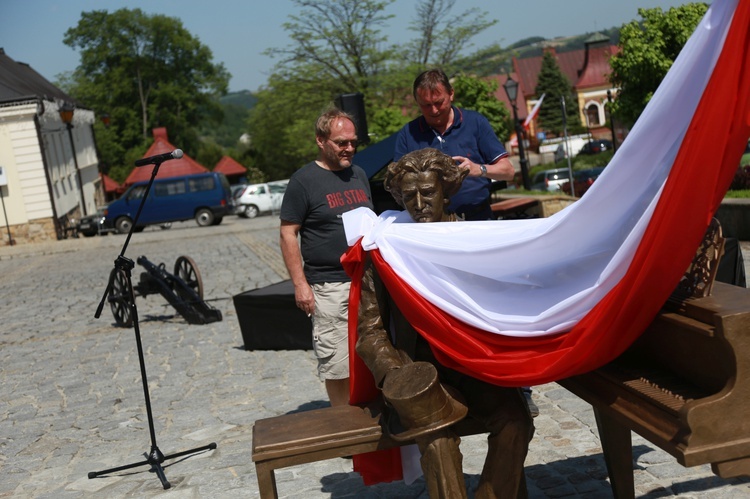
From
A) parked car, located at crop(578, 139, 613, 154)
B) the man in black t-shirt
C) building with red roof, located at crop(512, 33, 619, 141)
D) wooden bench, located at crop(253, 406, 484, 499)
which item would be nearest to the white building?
parked car, located at crop(578, 139, 613, 154)

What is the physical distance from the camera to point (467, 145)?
5320 millimetres

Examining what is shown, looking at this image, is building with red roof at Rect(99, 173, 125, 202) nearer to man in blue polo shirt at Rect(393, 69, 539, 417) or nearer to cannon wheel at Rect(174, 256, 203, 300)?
cannon wheel at Rect(174, 256, 203, 300)

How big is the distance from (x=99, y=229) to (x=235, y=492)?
106 feet

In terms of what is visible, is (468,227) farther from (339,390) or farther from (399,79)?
(399,79)

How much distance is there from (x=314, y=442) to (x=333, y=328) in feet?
4.78

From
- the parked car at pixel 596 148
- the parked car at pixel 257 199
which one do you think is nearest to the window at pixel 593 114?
the parked car at pixel 596 148

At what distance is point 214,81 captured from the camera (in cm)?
7550

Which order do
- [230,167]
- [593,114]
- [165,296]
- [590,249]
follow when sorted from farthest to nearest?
[593,114] → [230,167] → [165,296] → [590,249]

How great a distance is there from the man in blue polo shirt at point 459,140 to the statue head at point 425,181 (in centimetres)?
106

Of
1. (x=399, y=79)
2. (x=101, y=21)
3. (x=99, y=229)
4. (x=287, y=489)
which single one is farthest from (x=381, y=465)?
(x=101, y=21)

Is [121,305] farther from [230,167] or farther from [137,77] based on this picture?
[137,77]

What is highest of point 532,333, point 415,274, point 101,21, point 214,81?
point 101,21

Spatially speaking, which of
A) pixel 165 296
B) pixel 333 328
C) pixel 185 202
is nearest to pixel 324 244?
pixel 333 328

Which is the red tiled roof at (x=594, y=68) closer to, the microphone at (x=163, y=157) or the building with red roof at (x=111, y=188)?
the building with red roof at (x=111, y=188)
